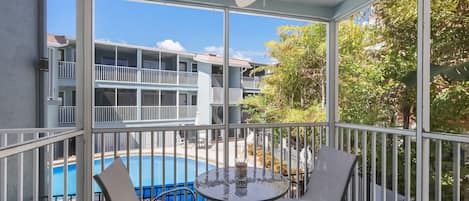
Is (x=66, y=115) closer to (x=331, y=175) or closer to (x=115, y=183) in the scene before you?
(x=115, y=183)

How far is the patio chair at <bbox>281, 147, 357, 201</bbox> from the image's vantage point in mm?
2184

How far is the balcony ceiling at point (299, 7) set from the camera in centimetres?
316

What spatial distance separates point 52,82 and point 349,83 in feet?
12.3

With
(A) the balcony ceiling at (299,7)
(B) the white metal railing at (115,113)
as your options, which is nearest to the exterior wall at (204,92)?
(B) the white metal railing at (115,113)

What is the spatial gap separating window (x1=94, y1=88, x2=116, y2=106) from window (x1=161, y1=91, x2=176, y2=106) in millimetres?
884

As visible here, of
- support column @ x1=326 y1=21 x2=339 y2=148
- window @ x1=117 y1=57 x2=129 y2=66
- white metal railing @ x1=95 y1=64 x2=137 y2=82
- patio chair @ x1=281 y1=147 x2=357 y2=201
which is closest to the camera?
patio chair @ x1=281 y1=147 x2=357 y2=201

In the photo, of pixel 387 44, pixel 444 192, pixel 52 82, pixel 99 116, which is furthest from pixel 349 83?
pixel 99 116

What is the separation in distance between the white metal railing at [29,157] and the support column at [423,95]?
2.84 meters

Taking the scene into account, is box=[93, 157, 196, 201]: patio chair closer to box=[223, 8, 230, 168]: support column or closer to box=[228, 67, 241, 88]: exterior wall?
box=[223, 8, 230, 168]: support column

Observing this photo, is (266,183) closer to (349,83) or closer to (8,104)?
(349,83)

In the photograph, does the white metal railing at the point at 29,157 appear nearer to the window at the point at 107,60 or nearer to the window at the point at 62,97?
the window at the point at 62,97

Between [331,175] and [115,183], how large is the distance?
1697 mm

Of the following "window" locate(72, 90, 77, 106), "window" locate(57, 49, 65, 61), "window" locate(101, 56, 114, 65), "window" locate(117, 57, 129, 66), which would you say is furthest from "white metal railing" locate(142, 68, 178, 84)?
"window" locate(72, 90, 77, 106)

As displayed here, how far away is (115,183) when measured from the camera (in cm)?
166
